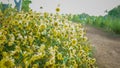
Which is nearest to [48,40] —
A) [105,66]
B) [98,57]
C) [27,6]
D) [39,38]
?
[39,38]

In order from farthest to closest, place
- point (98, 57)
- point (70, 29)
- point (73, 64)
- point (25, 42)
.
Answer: point (98, 57) → point (70, 29) → point (73, 64) → point (25, 42)

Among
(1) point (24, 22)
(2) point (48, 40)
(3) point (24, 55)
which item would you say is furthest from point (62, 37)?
(3) point (24, 55)

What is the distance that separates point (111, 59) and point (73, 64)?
9.97 ft

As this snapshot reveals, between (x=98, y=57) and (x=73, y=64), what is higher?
(x=73, y=64)

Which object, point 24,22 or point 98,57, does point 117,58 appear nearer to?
point 98,57

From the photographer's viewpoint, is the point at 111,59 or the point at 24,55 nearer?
the point at 24,55

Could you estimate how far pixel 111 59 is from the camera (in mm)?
7516

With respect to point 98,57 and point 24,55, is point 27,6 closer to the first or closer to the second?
point 98,57

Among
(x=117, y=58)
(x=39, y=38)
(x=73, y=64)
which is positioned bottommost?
(x=117, y=58)

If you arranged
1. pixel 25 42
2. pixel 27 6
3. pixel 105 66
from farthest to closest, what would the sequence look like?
pixel 27 6 → pixel 105 66 → pixel 25 42

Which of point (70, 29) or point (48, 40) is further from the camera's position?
point (70, 29)

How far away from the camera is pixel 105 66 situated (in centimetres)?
671

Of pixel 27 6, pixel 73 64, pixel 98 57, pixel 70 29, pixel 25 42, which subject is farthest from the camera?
pixel 27 6

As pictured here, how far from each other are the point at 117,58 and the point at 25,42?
4037 mm
